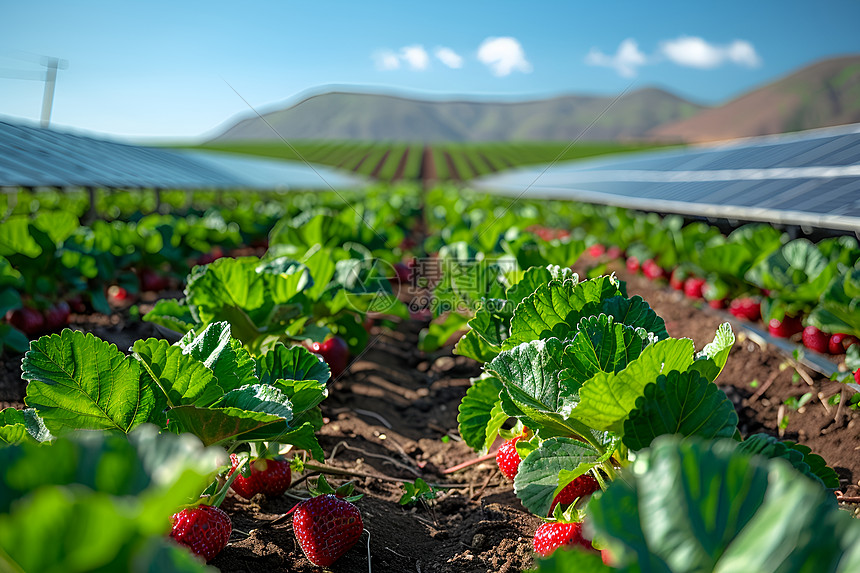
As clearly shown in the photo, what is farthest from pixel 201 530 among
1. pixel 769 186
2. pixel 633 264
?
pixel 769 186

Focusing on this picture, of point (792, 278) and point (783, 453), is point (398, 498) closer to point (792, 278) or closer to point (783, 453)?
point (783, 453)

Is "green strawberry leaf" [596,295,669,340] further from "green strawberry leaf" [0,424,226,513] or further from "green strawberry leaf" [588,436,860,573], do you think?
"green strawberry leaf" [0,424,226,513]

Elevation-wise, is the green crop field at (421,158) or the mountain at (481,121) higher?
the mountain at (481,121)

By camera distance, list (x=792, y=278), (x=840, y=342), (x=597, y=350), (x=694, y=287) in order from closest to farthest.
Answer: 1. (x=597, y=350)
2. (x=840, y=342)
3. (x=792, y=278)
4. (x=694, y=287)

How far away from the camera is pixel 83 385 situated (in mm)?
1593

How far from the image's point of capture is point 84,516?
0.61 m

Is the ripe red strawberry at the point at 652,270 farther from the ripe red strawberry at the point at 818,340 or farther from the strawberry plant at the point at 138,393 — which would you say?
the strawberry plant at the point at 138,393

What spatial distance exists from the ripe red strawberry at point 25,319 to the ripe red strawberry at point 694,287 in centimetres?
520

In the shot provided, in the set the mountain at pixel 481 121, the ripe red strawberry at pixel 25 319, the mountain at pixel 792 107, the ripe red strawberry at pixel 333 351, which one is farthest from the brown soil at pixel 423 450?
the mountain at pixel 481 121

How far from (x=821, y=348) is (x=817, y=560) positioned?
3.49m

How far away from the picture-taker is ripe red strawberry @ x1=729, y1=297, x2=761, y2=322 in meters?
4.50

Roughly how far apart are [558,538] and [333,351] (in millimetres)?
2233

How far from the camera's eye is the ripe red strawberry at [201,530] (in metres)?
1.60

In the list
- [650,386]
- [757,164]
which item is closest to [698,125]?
[757,164]
